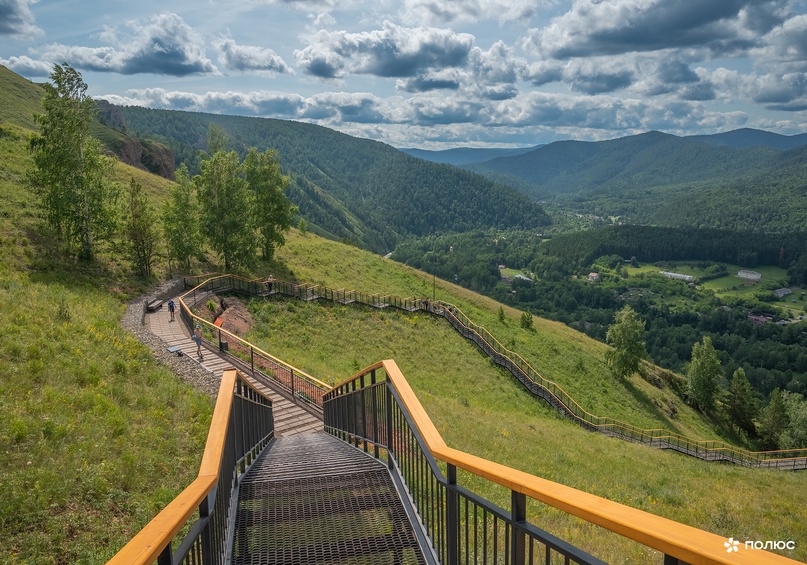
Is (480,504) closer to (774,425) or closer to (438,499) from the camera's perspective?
(438,499)

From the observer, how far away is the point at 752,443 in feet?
142

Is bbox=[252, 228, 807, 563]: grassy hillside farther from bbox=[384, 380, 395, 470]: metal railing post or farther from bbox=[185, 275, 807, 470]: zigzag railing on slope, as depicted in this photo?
bbox=[384, 380, 395, 470]: metal railing post

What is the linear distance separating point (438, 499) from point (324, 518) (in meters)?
1.43

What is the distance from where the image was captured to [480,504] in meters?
3.45

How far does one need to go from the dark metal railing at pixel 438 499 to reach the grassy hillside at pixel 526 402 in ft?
10.9

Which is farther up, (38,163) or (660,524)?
(38,163)

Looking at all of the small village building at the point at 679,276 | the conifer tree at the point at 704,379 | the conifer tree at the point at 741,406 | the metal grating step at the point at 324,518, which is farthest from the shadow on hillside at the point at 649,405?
the small village building at the point at 679,276

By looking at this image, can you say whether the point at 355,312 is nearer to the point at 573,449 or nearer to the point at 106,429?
the point at 573,449

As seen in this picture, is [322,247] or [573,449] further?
[322,247]

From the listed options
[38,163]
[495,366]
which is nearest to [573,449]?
[495,366]

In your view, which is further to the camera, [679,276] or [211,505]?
[679,276]

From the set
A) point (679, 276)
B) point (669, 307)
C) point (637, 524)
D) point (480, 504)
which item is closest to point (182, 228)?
point (480, 504)

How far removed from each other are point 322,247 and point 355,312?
59.7 feet

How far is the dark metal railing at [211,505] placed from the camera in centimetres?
254
